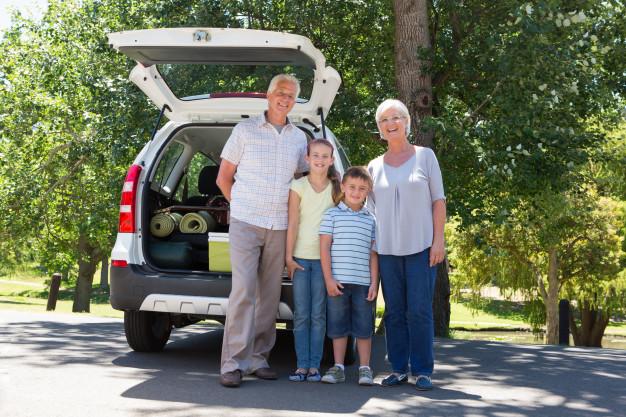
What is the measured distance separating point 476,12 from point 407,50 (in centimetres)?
154

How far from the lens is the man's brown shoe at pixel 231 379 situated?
5934 millimetres

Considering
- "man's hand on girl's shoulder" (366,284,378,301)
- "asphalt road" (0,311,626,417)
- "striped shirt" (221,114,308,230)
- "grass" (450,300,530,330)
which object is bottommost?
"asphalt road" (0,311,626,417)

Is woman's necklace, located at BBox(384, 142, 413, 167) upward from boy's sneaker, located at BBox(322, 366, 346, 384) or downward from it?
upward

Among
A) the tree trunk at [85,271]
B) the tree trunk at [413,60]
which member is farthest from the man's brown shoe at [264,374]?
the tree trunk at [85,271]

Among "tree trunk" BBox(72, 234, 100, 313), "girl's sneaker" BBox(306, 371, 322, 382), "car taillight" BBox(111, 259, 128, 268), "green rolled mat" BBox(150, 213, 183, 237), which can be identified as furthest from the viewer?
"tree trunk" BBox(72, 234, 100, 313)

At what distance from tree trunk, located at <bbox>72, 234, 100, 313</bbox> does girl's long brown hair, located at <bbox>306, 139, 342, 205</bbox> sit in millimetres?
25894

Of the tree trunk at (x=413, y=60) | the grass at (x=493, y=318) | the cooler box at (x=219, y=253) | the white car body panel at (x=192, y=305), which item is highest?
the tree trunk at (x=413, y=60)

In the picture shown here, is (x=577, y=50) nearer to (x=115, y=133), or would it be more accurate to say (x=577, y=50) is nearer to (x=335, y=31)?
(x=335, y=31)

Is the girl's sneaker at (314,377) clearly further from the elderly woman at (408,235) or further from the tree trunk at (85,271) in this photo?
the tree trunk at (85,271)

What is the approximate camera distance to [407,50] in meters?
13.0

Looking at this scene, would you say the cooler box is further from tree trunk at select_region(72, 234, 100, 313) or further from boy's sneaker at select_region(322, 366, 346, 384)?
tree trunk at select_region(72, 234, 100, 313)

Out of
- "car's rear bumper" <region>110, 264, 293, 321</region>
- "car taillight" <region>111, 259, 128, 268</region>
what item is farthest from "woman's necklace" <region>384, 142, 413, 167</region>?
"car taillight" <region>111, 259, 128, 268</region>

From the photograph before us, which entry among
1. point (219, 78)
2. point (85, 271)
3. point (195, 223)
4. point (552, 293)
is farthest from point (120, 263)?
point (85, 271)

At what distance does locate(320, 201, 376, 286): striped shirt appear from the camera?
616 cm
